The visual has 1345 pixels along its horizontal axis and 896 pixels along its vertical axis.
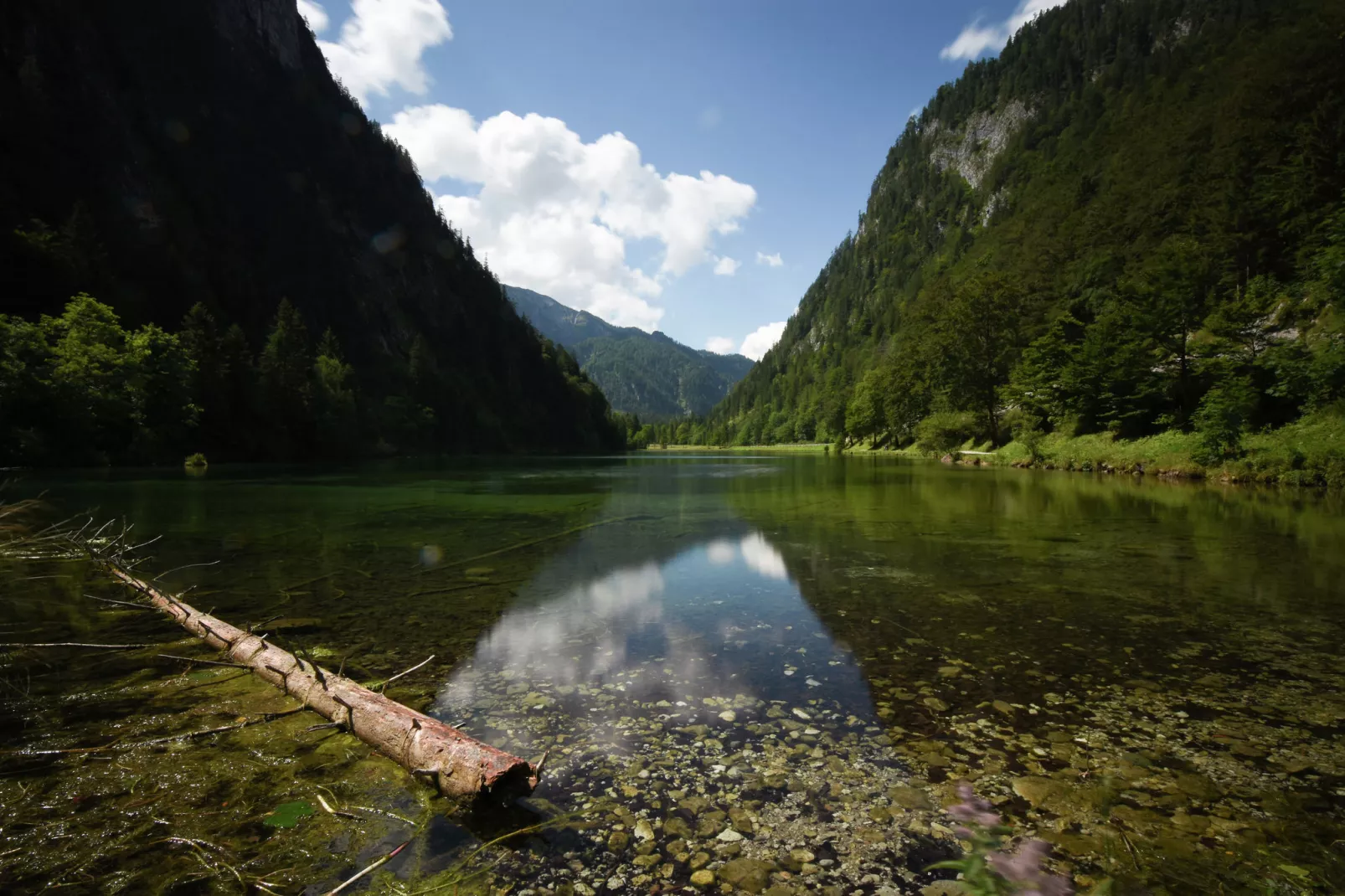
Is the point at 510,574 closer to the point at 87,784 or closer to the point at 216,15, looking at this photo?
the point at 87,784

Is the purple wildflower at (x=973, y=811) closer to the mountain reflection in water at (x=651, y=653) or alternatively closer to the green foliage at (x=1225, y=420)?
the mountain reflection in water at (x=651, y=653)

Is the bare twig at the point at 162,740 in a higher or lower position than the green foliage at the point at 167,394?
lower

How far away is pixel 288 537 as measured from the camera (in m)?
18.0

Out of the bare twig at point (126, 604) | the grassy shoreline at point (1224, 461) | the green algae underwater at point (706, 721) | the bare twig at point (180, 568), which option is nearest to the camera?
the green algae underwater at point (706, 721)

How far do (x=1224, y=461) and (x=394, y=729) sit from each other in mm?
42677

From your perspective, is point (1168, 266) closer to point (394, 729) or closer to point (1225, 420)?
point (1225, 420)

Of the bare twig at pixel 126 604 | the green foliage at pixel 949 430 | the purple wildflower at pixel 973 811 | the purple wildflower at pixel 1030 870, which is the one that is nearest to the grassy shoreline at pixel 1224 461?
the green foliage at pixel 949 430

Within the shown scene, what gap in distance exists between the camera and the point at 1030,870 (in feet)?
12.3

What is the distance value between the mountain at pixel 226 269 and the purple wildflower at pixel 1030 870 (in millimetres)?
65678

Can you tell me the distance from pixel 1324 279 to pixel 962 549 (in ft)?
113

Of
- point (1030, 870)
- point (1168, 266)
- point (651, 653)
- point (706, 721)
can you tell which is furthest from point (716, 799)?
point (1168, 266)

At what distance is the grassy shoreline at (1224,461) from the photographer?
87.8 ft

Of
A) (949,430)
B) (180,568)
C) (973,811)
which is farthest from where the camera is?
(949,430)

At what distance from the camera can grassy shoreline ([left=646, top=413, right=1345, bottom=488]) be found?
2677cm
